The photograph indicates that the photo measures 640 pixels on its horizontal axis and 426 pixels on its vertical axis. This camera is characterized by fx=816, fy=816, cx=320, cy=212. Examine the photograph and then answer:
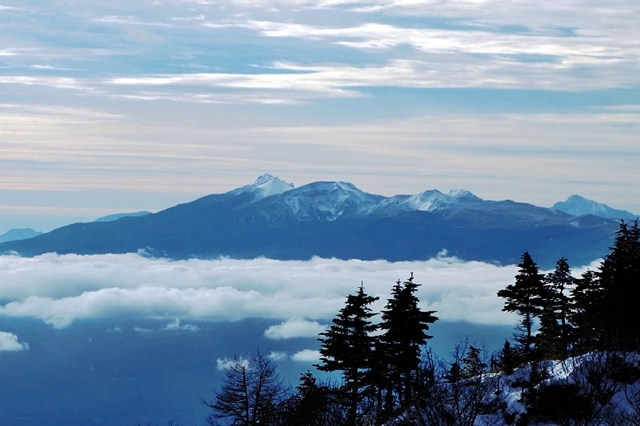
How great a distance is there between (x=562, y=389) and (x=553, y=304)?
1143 inches

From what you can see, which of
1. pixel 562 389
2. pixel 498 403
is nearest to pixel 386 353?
pixel 498 403

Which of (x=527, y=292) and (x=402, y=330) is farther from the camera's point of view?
(x=527, y=292)

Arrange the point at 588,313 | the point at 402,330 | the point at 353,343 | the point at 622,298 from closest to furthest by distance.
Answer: the point at 353,343 < the point at 402,330 < the point at 622,298 < the point at 588,313

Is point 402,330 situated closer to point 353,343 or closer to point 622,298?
point 353,343

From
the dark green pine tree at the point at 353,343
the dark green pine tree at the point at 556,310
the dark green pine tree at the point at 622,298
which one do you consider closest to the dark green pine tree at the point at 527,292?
the dark green pine tree at the point at 556,310

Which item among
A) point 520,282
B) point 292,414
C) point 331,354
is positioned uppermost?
point 520,282

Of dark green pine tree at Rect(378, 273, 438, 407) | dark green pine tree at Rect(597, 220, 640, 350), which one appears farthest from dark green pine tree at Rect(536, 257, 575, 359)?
dark green pine tree at Rect(378, 273, 438, 407)

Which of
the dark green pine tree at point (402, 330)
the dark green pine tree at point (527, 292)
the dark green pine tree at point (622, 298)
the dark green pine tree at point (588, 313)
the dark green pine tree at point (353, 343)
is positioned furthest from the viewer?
the dark green pine tree at point (527, 292)

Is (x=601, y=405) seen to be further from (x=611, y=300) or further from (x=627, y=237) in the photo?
(x=627, y=237)

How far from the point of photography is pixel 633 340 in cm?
6091

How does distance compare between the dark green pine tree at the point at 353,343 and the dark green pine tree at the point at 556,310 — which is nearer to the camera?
the dark green pine tree at the point at 353,343

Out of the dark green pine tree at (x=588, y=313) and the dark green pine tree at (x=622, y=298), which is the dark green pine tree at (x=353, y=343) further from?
the dark green pine tree at (x=622, y=298)

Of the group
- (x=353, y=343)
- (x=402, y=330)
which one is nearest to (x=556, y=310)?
(x=402, y=330)

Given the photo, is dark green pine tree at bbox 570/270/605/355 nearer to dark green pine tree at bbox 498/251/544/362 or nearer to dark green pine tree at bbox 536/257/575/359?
dark green pine tree at bbox 536/257/575/359
